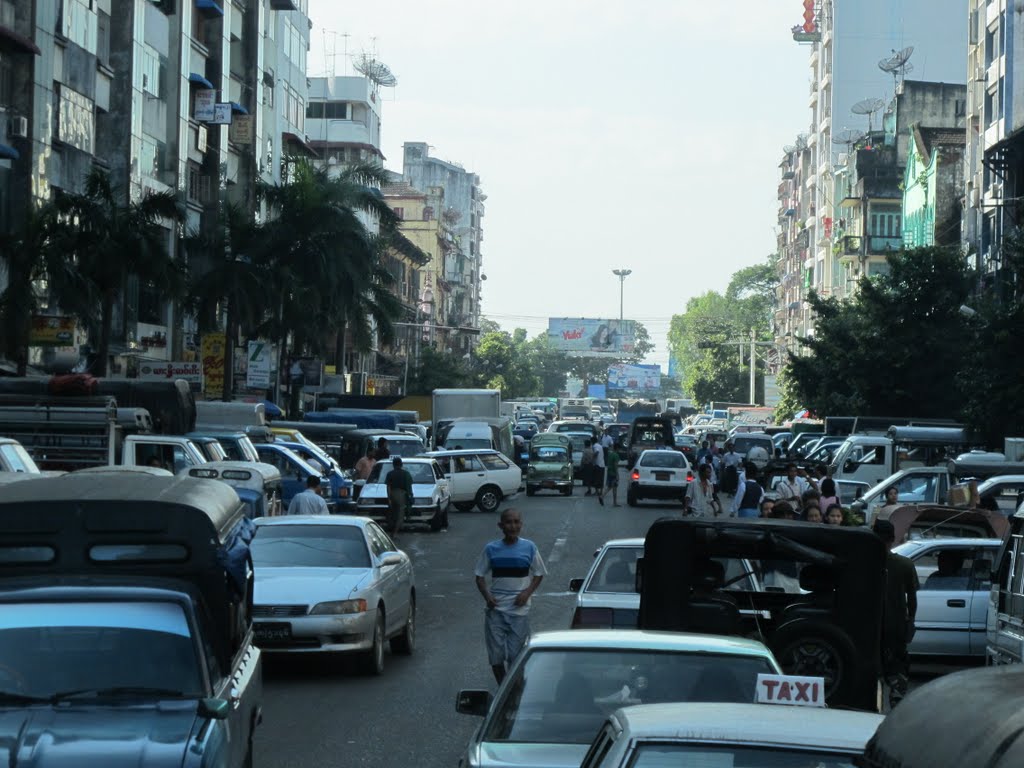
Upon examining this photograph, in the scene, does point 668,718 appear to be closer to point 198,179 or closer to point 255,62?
point 198,179

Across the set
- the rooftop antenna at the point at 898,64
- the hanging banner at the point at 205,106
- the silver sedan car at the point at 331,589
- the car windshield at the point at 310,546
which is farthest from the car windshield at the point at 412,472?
the rooftop antenna at the point at 898,64

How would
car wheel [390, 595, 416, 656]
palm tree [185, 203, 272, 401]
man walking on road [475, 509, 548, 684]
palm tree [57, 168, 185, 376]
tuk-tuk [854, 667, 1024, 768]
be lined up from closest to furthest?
1. tuk-tuk [854, 667, 1024, 768]
2. man walking on road [475, 509, 548, 684]
3. car wheel [390, 595, 416, 656]
4. palm tree [57, 168, 185, 376]
5. palm tree [185, 203, 272, 401]

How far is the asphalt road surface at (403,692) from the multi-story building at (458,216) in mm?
132856

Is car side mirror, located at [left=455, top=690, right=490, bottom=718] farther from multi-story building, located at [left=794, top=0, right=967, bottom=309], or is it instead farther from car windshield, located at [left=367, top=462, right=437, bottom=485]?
multi-story building, located at [left=794, top=0, right=967, bottom=309]

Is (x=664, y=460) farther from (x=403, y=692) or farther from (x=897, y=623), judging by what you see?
(x=897, y=623)

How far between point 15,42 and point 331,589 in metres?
26.9

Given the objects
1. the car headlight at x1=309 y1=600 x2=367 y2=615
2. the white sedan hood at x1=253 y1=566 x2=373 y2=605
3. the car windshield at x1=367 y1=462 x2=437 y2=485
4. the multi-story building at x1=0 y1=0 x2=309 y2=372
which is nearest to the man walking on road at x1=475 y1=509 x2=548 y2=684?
the car headlight at x1=309 y1=600 x2=367 y2=615

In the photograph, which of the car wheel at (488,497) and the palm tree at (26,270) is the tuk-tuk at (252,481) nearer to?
the palm tree at (26,270)

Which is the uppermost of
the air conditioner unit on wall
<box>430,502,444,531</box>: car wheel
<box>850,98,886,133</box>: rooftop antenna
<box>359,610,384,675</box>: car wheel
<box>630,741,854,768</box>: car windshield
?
<box>850,98,886,133</box>: rooftop antenna

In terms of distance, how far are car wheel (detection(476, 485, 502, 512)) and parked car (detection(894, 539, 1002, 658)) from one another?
27814 mm

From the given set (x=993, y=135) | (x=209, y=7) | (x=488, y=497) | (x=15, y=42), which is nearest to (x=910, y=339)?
(x=993, y=135)

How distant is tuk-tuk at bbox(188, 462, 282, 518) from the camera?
77.8ft

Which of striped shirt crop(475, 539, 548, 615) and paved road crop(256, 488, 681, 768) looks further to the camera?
striped shirt crop(475, 539, 548, 615)

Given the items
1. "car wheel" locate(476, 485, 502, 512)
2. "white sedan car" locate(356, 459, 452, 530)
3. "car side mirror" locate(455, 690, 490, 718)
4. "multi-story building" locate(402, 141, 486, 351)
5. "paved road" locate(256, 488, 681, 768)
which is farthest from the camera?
"multi-story building" locate(402, 141, 486, 351)
